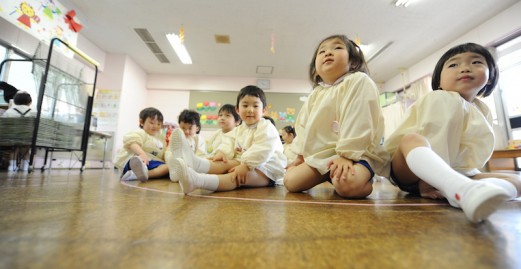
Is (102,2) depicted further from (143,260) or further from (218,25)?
(143,260)

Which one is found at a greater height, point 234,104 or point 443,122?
point 234,104

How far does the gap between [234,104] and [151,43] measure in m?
1.98

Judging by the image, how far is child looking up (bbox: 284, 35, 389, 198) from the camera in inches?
33.9

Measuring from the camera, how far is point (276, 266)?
0.88ft

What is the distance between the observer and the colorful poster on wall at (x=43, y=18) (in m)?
2.18

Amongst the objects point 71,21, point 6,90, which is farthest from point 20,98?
point 71,21

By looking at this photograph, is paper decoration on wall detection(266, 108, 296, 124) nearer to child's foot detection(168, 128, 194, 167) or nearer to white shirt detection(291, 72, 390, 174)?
white shirt detection(291, 72, 390, 174)

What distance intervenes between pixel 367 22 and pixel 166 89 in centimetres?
411

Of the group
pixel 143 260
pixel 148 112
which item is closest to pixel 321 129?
pixel 143 260

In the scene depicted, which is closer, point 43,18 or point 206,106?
point 43,18

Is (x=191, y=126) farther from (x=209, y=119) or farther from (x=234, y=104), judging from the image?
(x=234, y=104)

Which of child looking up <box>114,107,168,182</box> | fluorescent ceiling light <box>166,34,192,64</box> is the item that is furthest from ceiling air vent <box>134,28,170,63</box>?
child looking up <box>114,107,168,182</box>

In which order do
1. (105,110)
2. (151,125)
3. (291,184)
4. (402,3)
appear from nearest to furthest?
1. (291,184)
2. (151,125)
3. (402,3)
4. (105,110)

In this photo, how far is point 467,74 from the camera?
906 mm
